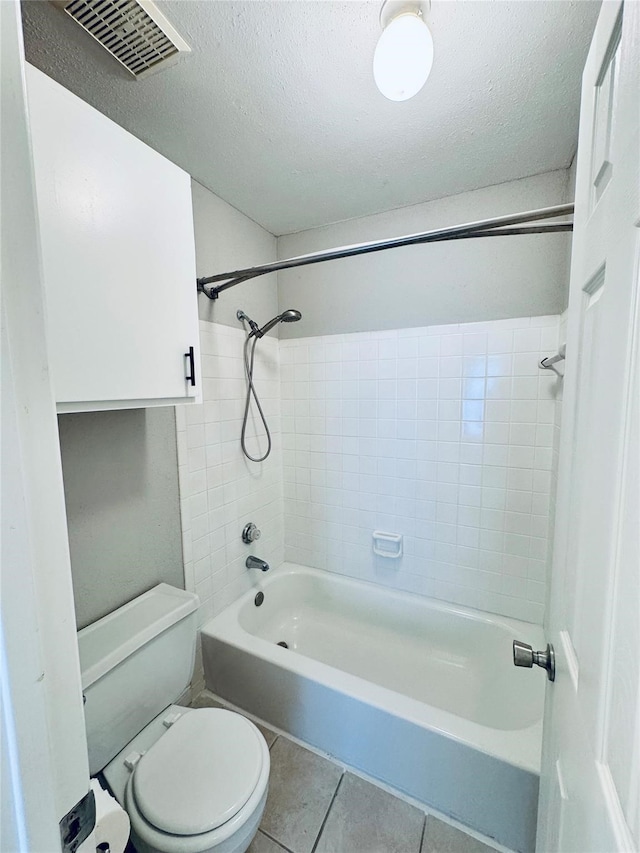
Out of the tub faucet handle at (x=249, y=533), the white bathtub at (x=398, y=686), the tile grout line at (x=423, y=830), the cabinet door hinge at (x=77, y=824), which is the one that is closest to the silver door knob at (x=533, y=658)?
the white bathtub at (x=398, y=686)

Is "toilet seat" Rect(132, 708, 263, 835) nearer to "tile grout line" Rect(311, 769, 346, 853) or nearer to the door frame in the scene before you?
"tile grout line" Rect(311, 769, 346, 853)

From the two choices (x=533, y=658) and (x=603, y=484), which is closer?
(x=603, y=484)

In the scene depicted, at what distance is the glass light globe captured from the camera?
2.65 feet

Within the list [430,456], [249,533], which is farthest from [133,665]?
[430,456]

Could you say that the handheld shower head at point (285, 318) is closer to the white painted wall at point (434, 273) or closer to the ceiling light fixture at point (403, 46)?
the white painted wall at point (434, 273)

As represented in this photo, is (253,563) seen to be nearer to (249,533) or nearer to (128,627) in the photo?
(249,533)

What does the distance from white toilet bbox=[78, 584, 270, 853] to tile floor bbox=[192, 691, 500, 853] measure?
1.06 ft

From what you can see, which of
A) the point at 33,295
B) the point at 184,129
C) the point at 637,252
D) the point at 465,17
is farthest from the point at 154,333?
the point at 465,17

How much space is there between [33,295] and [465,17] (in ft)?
4.14

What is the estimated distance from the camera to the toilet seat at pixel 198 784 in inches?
33.4

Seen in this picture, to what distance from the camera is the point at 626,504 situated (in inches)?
14.4

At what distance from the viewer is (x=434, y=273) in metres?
1.72

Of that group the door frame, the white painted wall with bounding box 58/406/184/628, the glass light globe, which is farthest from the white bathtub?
the glass light globe

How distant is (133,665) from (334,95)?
192cm
